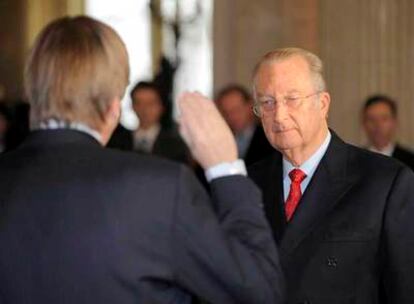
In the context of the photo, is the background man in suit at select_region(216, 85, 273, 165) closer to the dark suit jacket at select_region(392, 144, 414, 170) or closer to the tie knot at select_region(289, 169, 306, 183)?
the dark suit jacket at select_region(392, 144, 414, 170)

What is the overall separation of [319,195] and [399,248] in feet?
1.14

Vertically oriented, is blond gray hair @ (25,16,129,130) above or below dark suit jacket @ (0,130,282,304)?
above

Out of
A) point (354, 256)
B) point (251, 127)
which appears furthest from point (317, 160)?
point (251, 127)

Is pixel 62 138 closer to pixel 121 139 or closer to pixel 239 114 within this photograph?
pixel 121 139

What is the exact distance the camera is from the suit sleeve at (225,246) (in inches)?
104

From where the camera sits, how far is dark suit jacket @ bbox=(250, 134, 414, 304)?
385 centimetres

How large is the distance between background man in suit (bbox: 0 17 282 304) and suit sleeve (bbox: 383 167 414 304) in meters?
1.20

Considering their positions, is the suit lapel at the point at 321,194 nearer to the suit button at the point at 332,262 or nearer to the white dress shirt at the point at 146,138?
the suit button at the point at 332,262

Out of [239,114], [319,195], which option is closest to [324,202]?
[319,195]

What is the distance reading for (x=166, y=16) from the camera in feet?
62.3

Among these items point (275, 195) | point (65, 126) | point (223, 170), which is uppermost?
point (65, 126)

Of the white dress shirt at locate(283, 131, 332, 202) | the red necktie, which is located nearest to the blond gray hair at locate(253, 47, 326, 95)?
the white dress shirt at locate(283, 131, 332, 202)

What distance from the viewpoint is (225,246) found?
2.66 m

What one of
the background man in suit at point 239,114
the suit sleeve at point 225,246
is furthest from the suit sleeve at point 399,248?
the background man in suit at point 239,114
